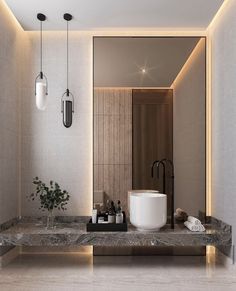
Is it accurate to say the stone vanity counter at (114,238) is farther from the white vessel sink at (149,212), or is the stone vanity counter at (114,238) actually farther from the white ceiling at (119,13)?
the white ceiling at (119,13)

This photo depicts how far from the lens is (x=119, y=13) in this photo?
3.40 m

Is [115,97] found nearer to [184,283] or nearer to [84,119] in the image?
[84,119]

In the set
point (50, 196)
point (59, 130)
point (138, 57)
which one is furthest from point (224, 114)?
Result: point (50, 196)

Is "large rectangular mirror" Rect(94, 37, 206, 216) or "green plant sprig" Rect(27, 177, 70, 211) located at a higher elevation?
"large rectangular mirror" Rect(94, 37, 206, 216)

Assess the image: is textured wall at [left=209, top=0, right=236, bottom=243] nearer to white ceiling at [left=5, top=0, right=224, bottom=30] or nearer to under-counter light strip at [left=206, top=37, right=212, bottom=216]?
under-counter light strip at [left=206, top=37, right=212, bottom=216]

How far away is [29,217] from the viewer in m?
3.73

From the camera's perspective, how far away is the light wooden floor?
2725 mm

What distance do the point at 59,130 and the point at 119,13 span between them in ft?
4.30

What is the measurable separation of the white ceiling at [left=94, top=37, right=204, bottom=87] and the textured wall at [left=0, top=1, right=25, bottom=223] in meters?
0.81

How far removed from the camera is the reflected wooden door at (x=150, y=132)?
3.70m

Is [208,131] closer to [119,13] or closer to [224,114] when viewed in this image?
[224,114]

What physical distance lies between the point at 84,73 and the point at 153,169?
1.24m

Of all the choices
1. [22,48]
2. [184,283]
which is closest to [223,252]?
[184,283]

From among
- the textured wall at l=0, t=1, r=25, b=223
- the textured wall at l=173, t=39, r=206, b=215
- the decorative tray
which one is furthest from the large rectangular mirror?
the textured wall at l=0, t=1, r=25, b=223
